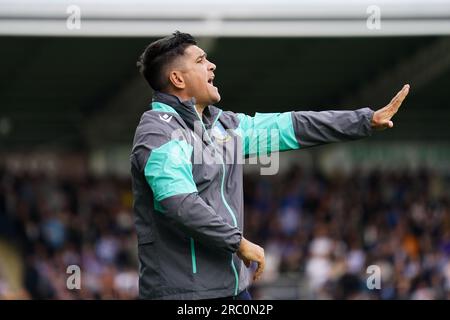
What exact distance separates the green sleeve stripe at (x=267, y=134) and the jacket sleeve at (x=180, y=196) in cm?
49

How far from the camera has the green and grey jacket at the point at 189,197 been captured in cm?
433

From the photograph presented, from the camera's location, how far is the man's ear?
15.4ft

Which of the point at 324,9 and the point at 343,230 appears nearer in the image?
the point at 324,9

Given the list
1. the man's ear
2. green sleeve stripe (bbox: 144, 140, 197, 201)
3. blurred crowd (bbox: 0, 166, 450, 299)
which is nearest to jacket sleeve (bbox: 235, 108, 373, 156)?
the man's ear

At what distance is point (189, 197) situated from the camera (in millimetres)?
4316

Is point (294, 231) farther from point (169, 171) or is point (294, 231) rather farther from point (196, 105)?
point (169, 171)

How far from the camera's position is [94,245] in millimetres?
16562

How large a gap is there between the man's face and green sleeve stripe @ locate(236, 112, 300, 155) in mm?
227

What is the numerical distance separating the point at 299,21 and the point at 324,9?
0.37m

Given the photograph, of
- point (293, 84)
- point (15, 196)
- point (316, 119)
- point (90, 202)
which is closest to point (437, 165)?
point (293, 84)

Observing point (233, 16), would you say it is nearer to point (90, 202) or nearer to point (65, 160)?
point (90, 202)

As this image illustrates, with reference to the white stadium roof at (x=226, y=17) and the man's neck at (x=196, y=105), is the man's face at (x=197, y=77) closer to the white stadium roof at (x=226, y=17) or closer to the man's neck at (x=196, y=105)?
the man's neck at (x=196, y=105)

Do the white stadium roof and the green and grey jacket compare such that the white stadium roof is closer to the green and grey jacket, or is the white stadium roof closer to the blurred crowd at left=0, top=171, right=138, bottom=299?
the blurred crowd at left=0, top=171, right=138, bottom=299

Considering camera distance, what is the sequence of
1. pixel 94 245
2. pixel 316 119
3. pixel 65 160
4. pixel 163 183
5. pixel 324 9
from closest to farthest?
pixel 163 183 → pixel 316 119 → pixel 324 9 → pixel 94 245 → pixel 65 160
